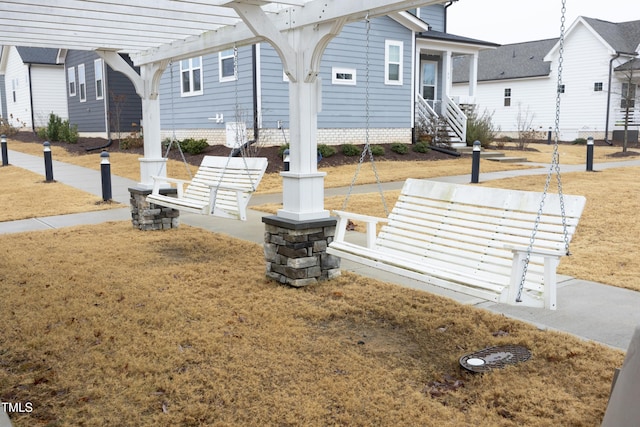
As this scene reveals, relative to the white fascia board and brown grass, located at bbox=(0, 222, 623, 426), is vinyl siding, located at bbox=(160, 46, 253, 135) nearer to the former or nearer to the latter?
the white fascia board

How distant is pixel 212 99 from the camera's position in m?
18.8

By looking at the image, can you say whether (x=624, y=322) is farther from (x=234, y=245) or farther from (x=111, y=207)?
(x=111, y=207)

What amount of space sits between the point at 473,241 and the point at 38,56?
31.9m

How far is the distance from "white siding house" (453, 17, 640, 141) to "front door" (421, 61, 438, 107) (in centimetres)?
1104

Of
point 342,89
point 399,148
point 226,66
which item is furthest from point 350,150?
point 226,66

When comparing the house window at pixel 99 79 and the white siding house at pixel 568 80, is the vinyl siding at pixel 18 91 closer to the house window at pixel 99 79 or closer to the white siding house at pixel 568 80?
the house window at pixel 99 79

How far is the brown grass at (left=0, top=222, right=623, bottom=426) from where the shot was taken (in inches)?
131

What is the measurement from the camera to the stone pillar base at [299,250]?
5.72 m

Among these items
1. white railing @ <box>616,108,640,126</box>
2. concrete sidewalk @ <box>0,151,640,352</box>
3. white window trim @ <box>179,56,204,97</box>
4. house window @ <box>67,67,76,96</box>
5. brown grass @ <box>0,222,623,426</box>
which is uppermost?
house window @ <box>67,67,76,96</box>

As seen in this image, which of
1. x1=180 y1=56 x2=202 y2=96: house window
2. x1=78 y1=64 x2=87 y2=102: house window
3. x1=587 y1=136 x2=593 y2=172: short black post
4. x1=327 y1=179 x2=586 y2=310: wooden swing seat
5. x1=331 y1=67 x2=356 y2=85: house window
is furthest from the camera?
x1=78 y1=64 x2=87 y2=102: house window

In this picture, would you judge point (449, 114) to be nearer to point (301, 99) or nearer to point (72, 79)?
point (301, 99)

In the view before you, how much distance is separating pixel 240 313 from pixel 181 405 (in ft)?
5.44

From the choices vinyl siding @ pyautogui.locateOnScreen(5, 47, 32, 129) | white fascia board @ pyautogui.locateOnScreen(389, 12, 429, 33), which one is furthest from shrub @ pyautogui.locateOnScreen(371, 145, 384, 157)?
vinyl siding @ pyautogui.locateOnScreen(5, 47, 32, 129)

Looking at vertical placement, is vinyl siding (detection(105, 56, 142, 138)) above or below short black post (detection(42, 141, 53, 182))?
above
